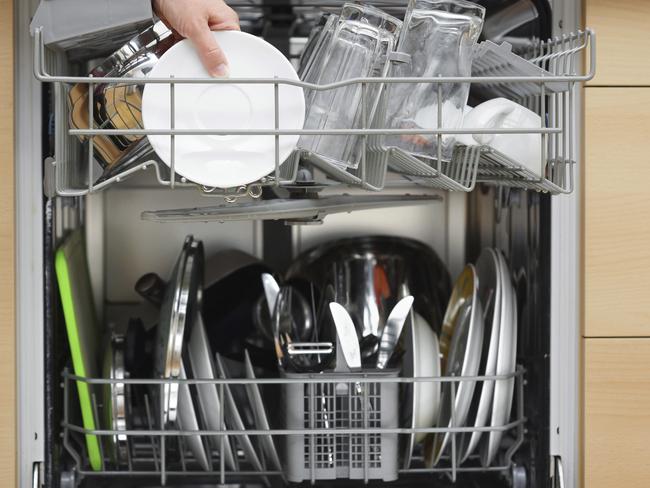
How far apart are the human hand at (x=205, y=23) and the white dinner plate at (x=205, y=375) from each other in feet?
1.27

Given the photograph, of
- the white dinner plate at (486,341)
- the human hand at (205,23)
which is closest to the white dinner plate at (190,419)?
the white dinner plate at (486,341)

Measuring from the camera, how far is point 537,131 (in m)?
0.80

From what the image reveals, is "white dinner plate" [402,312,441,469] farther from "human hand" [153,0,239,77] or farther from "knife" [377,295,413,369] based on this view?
"human hand" [153,0,239,77]

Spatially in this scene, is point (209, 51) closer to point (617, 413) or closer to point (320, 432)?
point (320, 432)

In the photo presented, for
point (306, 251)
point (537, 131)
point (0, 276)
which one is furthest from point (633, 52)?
point (0, 276)

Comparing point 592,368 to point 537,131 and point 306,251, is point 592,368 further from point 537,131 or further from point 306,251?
point 306,251

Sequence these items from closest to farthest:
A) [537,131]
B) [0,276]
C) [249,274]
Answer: [537,131]
[0,276]
[249,274]

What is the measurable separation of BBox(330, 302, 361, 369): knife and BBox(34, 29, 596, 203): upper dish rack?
142 mm

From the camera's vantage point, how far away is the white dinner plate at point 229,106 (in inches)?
32.5

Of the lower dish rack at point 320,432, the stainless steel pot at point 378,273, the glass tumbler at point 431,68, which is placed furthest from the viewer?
the stainless steel pot at point 378,273

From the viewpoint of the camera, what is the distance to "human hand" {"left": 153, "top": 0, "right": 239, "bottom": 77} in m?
0.81

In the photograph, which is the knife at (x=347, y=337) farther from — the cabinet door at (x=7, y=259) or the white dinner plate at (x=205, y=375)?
the cabinet door at (x=7, y=259)

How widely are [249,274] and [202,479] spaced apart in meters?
0.31

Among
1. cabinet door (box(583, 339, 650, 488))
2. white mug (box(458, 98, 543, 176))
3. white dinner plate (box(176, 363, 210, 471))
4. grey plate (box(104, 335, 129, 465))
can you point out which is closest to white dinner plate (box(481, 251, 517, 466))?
cabinet door (box(583, 339, 650, 488))
